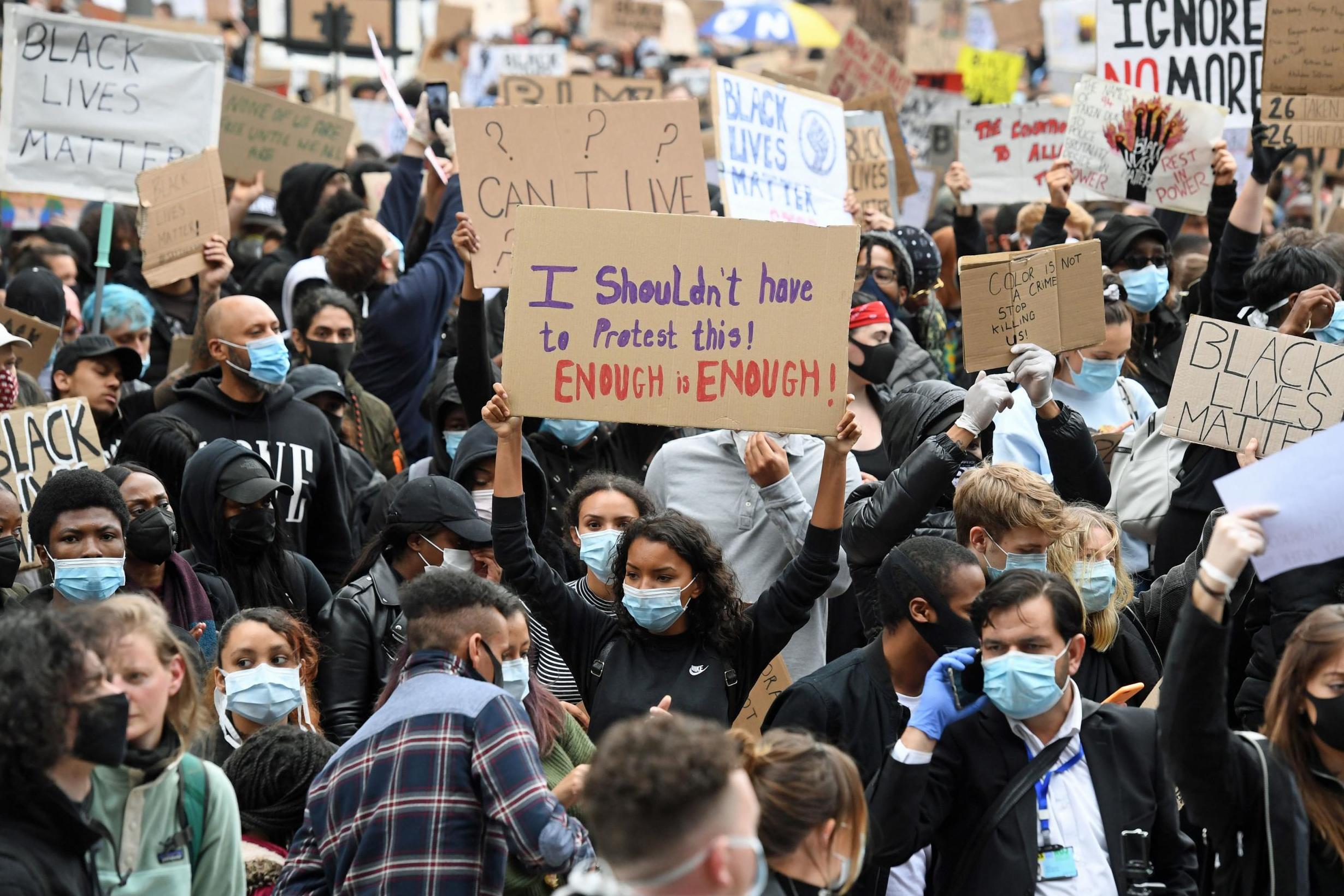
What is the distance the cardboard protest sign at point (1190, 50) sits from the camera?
31.1 feet

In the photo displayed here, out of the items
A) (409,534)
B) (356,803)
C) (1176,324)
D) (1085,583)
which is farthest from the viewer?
(1176,324)

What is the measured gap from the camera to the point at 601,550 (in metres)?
5.65

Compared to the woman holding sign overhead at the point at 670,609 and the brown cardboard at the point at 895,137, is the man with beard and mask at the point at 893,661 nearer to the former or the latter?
the woman holding sign overhead at the point at 670,609

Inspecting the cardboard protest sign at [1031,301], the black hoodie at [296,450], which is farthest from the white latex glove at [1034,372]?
the black hoodie at [296,450]

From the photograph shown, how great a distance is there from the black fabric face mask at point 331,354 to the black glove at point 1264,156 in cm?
430

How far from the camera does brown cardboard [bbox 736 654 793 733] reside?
5.43m

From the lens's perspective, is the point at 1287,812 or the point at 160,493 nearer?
the point at 1287,812

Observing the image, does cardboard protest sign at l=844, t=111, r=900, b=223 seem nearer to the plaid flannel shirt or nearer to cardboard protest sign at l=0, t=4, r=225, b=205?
cardboard protest sign at l=0, t=4, r=225, b=205

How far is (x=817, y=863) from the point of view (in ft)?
11.9

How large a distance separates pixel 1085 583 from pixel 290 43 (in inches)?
407

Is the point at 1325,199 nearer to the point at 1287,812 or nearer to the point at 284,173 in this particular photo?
the point at 284,173

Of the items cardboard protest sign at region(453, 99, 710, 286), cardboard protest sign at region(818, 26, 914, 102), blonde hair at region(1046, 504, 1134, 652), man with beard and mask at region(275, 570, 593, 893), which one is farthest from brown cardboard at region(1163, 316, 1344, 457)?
cardboard protest sign at region(818, 26, 914, 102)

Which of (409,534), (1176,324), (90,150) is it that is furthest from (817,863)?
(90,150)

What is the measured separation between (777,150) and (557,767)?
4.49 meters
